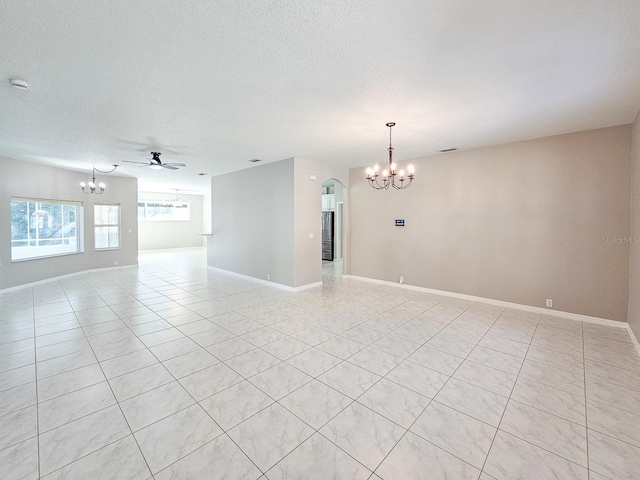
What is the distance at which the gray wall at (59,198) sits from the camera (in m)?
5.65

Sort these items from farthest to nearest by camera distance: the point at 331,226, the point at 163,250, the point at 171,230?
the point at 171,230
the point at 163,250
the point at 331,226

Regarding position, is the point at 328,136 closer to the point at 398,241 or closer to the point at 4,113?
the point at 398,241

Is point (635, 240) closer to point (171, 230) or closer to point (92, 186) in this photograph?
point (92, 186)

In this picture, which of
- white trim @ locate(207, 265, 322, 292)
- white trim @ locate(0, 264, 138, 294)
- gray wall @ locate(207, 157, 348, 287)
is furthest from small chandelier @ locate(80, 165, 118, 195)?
white trim @ locate(207, 265, 322, 292)

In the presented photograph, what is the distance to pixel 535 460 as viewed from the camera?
1.71 m

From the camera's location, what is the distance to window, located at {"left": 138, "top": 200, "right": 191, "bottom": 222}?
12.2 m

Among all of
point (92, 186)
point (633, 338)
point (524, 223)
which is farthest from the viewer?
point (92, 186)

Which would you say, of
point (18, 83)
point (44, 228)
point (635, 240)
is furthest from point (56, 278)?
point (635, 240)

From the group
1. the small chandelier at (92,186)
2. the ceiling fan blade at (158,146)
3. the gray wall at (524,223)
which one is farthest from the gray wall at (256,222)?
the small chandelier at (92,186)

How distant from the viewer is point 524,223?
4.57 meters

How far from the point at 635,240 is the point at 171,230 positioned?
48.0 ft

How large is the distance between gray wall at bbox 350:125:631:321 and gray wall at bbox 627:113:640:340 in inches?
6.2

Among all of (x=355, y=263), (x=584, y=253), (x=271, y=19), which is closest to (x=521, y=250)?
(x=584, y=253)

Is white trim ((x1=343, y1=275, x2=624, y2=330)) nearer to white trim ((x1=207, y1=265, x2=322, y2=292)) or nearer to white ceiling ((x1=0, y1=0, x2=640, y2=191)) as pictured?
white trim ((x1=207, y1=265, x2=322, y2=292))
